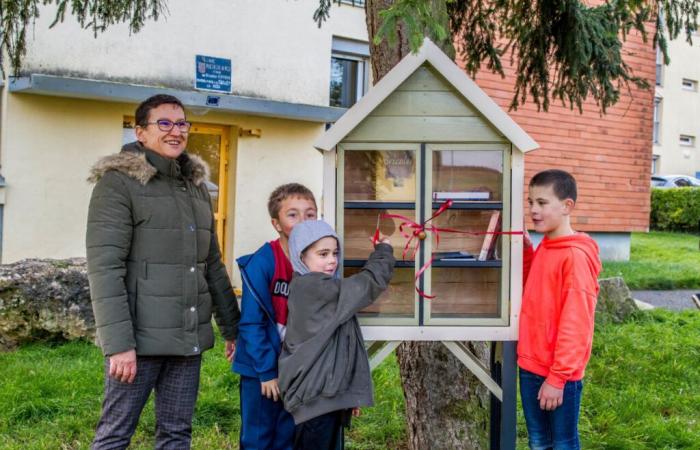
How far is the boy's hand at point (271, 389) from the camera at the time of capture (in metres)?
2.98

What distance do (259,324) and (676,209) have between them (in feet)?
61.8

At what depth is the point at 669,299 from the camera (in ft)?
31.9

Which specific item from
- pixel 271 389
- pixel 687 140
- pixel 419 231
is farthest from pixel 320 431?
pixel 687 140

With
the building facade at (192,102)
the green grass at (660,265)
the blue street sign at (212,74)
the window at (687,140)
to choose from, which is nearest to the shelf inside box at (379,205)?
the building facade at (192,102)

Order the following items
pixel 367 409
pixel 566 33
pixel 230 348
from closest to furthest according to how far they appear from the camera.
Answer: pixel 230 348, pixel 367 409, pixel 566 33

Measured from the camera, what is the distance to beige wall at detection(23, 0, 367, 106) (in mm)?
8211

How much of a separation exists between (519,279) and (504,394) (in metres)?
0.50

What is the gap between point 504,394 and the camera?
312cm

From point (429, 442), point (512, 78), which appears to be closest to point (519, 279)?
point (429, 442)

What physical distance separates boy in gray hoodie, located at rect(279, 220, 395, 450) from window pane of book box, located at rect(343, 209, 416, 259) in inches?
8.6

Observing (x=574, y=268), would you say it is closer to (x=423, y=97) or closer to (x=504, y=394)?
(x=504, y=394)

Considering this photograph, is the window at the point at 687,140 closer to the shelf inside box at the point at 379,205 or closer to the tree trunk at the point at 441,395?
the tree trunk at the point at 441,395

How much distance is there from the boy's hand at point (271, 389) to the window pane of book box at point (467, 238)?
82 cm

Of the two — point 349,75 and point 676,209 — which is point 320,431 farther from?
point 676,209
